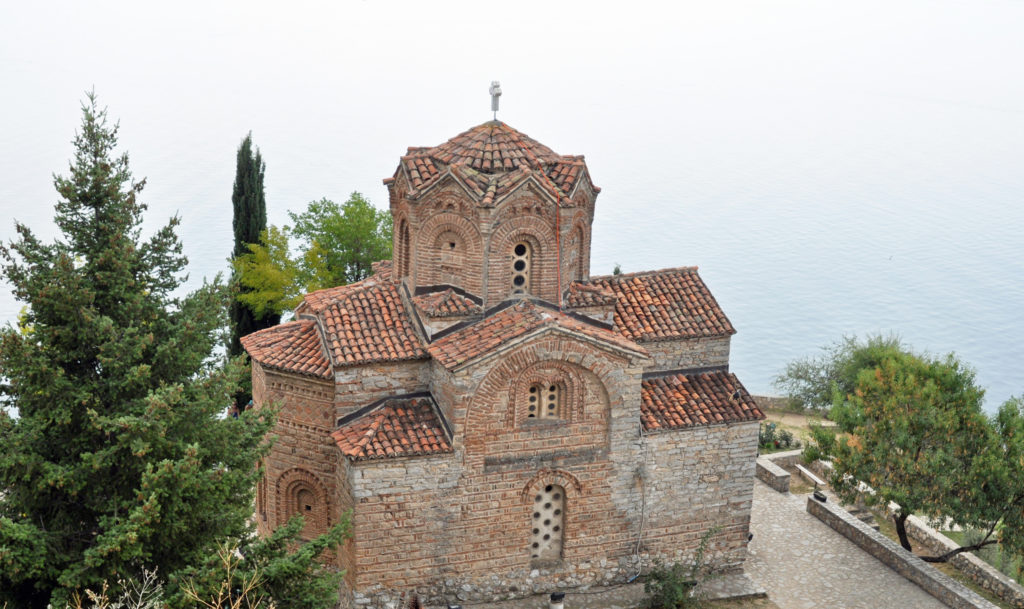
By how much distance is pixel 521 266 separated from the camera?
1688 centimetres

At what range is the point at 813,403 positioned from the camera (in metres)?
32.1

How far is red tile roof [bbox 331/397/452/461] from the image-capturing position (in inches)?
601

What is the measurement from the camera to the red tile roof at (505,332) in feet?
50.4

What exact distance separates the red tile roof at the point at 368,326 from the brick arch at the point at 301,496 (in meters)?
2.52

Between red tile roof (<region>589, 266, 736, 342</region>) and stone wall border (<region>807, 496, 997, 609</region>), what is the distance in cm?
516

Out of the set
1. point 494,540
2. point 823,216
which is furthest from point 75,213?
point 823,216

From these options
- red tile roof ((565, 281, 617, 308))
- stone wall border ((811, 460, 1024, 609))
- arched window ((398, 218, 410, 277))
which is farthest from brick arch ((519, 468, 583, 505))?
stone wall border ((811, 460, 1024, 609))

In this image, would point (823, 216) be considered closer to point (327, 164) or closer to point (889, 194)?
point (889, 194)

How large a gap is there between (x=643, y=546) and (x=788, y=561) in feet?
11.4

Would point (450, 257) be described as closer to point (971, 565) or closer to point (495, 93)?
point (495, 93)

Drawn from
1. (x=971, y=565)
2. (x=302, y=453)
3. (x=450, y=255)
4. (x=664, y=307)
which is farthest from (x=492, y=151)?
(x=971, y=565)

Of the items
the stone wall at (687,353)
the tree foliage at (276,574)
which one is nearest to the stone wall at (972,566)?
the stone wall at (687,353)

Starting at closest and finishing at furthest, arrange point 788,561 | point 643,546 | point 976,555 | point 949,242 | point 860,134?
point 643,546, point 788,561, point 976,555, point 949,242, point 860,134

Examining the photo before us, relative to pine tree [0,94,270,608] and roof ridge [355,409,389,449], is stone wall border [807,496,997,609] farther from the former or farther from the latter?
pine tree [0,94,270,608]
